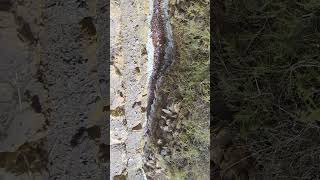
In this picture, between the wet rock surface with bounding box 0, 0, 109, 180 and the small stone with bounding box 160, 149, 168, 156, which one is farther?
the small stone with bounding box 160, 149, 168, 156

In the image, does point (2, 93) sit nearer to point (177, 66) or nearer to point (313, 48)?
point (177, 66)

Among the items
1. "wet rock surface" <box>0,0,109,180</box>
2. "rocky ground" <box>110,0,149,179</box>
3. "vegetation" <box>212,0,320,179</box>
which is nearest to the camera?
"wet rock surface" <box>0,0,109,180</box>

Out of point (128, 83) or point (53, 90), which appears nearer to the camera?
point (53, 90)

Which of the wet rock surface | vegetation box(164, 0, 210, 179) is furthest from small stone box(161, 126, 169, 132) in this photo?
the wet rock surface

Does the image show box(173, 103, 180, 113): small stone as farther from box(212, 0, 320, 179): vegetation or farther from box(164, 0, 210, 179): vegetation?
box(212, 0, 320, 179): vegetation

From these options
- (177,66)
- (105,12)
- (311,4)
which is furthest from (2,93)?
(311,4)

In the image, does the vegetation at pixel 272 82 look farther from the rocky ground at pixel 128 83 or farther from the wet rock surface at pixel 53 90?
the wet rock surface at pixel 53 90

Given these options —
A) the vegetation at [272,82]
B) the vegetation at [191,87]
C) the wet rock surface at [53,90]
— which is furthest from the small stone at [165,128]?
the wet rock surface at [53,90]

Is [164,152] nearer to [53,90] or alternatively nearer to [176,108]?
[176,108]

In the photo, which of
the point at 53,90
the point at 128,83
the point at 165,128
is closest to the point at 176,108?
the point at 165,128
